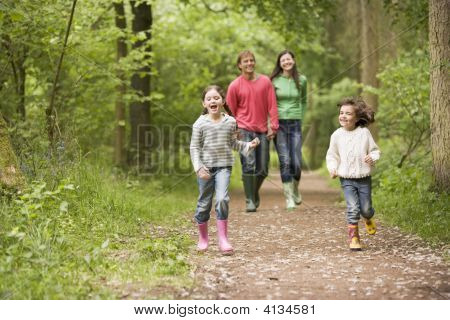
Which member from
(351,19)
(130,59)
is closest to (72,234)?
(130,59)

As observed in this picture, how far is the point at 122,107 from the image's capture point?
549 inches

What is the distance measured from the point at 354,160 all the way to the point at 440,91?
230 cm

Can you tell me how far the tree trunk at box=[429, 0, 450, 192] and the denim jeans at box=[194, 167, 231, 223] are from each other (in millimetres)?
3239

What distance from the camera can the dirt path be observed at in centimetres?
511

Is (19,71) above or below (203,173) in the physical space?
above

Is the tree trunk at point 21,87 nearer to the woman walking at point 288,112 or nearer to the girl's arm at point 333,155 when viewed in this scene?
the woman walking at point 288,112

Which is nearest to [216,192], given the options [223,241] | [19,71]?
Answer: [223,241]

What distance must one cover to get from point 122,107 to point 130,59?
173cm

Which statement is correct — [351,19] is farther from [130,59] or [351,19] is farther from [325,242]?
[325,242]

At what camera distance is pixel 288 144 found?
10.0 m

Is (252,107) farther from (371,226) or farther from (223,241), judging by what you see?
(223,241)

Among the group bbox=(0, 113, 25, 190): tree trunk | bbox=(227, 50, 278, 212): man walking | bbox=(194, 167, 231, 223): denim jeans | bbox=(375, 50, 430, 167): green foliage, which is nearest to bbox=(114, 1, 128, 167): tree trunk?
bbox=(227, 50, 278, 212): man walking

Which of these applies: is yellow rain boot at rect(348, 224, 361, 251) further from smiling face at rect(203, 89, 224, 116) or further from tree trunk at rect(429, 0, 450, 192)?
tree trunk at rect(429, 0, 450, 192)
